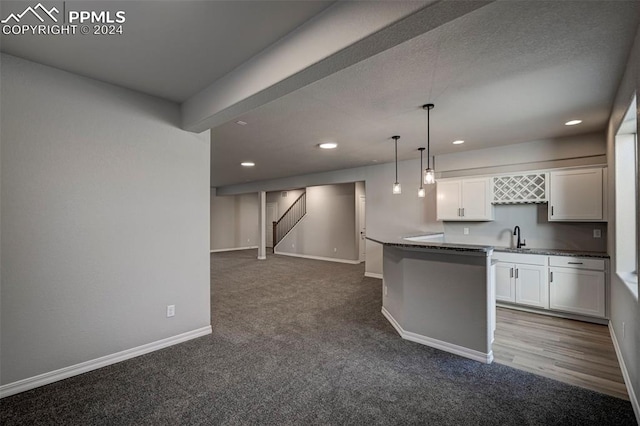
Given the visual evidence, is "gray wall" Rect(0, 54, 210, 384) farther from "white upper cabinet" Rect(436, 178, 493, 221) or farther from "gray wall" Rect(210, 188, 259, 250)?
"gray wall" Rect(210, 188, 259, 250)

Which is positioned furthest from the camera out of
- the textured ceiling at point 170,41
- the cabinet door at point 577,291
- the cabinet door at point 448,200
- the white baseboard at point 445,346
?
the cabinet door at point 448,200

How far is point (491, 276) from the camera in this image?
9.09 ft

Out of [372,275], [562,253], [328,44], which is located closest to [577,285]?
[562,253]

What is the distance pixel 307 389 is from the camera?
88.0 inches

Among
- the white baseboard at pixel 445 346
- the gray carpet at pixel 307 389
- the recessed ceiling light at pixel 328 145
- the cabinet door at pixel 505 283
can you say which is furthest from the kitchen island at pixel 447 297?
the recessed ceiling light at pixel 328 145

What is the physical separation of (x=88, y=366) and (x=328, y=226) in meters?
7.08

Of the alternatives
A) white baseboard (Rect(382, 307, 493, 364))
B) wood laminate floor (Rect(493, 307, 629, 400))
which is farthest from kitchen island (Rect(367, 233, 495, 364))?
wood laminate floor (Rect(493, 307, 629, 400))

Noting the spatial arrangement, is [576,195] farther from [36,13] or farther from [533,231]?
[36,13]

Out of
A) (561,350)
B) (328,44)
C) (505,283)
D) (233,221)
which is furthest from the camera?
(233,221)

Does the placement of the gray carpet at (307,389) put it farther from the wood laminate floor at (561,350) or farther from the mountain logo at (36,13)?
the mountain logo at (36,13)

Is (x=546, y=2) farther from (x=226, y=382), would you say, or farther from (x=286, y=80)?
(x=226, y=382)

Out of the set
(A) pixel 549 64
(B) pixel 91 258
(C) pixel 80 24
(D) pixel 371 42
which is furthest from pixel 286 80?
(B) pixel 91 258

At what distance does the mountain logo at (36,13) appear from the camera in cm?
167

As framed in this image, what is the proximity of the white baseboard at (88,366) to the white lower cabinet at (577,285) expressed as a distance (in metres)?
4.58
